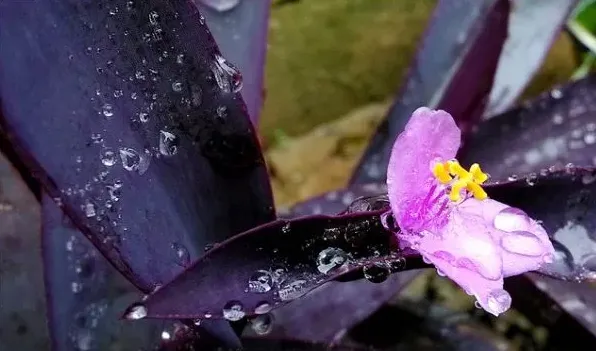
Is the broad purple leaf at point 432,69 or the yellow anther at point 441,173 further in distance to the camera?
the broad purple leaf at point 432,69

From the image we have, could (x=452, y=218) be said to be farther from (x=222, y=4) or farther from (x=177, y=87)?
(x=222, y=4)

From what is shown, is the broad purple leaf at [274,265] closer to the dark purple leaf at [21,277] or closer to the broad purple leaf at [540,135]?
the dark purple leaf at [21,277]

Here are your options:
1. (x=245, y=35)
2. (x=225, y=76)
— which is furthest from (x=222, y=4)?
(x=225, y=76)

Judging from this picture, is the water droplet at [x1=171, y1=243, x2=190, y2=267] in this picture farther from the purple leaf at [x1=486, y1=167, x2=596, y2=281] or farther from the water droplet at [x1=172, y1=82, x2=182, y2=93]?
the purple leaf at [x1=486, y1=167, x2=596, y2=281]

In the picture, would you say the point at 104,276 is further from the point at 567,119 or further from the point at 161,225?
the point at 567,119

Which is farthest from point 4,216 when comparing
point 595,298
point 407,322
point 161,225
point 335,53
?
point 335,53

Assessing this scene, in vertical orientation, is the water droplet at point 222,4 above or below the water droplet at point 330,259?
above

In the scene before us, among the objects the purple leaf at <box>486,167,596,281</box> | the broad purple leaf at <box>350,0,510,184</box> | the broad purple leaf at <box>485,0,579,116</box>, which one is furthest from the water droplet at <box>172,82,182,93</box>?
the broad purple leaf at <box>485,0,579,116</box>

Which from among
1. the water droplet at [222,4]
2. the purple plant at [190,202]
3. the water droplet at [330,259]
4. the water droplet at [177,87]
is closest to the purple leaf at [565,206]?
the purple plant at [190,202]

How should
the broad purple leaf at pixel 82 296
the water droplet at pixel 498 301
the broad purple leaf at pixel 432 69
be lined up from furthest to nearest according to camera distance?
the broad purple leaf at pixel 432 69 → the broad purple leaf at pixel 82 296 → the water droplet at pixel 498 301
